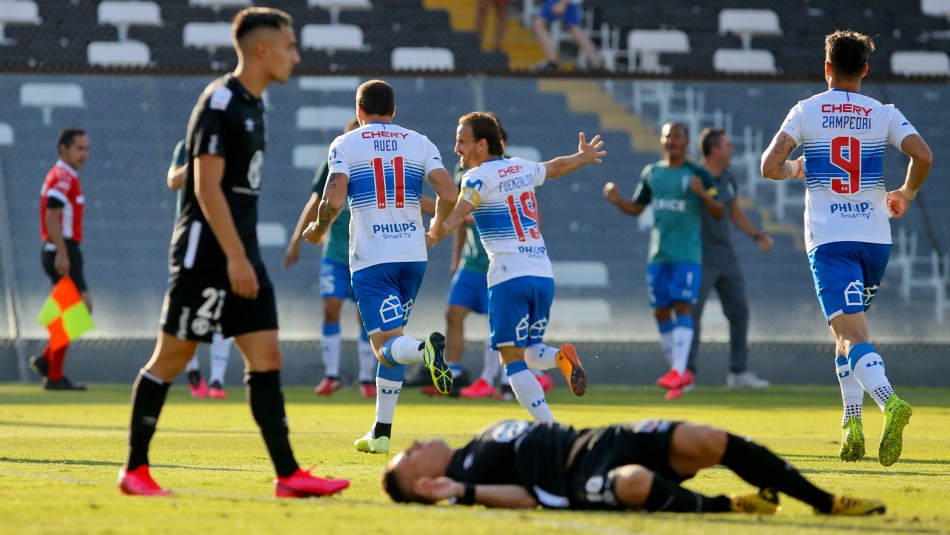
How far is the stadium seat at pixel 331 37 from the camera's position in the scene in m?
21.5

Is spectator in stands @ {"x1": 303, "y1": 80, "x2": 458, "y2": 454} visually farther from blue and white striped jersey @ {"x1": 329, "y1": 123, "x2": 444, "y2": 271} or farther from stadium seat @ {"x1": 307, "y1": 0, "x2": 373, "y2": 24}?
stadium seat @ {"x1": 307, "y1": 0, "x2": 373, "y2": 24}

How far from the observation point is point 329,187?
8.60 m

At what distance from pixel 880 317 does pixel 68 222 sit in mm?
9077

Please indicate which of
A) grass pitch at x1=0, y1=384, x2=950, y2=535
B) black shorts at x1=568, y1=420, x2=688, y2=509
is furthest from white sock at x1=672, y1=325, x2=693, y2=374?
black shorts at x1=568, y1=420, x2=688, y2=509

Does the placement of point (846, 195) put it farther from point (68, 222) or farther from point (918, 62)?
point (918, 62)

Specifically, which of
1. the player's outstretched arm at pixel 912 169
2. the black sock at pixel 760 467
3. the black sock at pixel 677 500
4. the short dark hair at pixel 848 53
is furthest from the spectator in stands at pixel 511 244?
the black sock at pixel 760 467

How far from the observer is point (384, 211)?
8977 millimetres

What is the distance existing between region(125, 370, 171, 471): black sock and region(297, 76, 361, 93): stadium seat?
10710mm

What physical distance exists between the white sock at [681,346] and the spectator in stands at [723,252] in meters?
0.68

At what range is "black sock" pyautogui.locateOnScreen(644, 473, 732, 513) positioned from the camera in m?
5.21

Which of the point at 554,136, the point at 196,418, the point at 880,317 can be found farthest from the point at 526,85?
the point at 196,418

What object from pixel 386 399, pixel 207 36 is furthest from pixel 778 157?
pixel 207 36

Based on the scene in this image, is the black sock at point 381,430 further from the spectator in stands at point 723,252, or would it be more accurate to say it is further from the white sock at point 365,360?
the spectator in stands at point 723,252

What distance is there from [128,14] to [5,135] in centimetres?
600
